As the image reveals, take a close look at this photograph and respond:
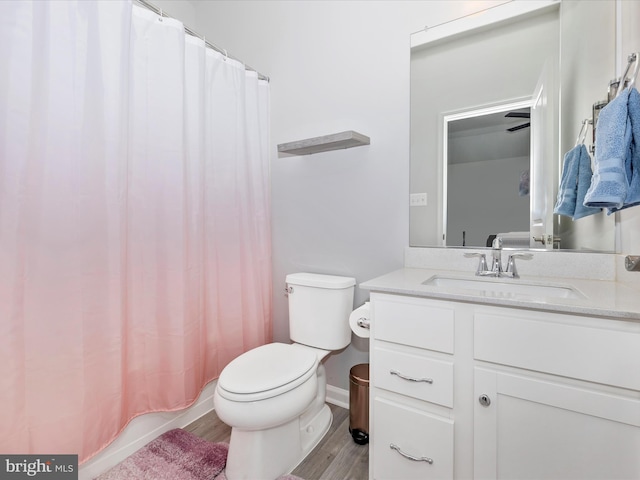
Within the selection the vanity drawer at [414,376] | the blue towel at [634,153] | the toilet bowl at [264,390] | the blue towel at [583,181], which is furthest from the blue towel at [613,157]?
the toilet bowl at [264,390]

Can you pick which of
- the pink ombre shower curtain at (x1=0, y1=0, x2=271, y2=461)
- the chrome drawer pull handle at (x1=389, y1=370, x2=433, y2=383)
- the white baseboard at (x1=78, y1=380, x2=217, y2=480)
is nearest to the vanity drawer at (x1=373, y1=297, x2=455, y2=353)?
the chrome drawer pull handle at (x1=389, y1=370, x2=433, y2=383)

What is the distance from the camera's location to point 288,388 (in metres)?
1.29

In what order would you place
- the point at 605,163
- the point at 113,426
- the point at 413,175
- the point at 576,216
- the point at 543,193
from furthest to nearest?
the point at 413,175 → the point at 543,193 → the point at 113,426 → the point at 576,216 → the point at 605,163

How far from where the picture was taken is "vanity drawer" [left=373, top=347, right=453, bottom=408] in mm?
1089

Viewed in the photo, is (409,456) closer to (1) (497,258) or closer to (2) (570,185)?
(1) (497,258)

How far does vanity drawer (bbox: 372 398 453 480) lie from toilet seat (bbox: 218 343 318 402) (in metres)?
0.35

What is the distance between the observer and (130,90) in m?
1.35

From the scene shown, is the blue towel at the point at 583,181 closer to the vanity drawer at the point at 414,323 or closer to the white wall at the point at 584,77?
the white wall at the point at 584,77

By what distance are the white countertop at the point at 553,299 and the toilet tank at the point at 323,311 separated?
14.4 inches

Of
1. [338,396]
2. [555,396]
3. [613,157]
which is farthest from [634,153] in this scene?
[338,396]

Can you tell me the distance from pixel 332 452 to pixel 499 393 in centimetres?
89

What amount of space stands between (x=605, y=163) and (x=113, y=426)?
77.8 inches

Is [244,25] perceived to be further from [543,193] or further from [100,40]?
[543,193]

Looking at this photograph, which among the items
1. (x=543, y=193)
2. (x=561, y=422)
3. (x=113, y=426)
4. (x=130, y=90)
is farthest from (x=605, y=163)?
(x=113, y=426)
